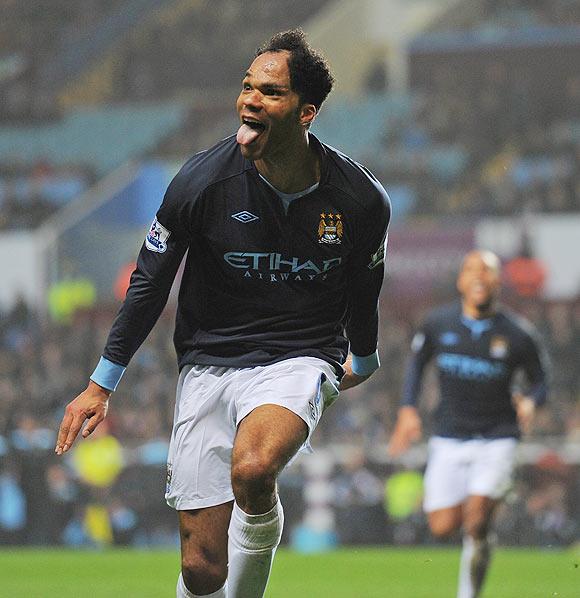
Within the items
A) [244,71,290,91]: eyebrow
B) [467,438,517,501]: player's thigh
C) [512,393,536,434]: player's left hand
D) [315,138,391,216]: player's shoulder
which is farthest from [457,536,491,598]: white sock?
[244,71,290,91]: eyebrow

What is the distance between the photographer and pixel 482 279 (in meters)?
9.28

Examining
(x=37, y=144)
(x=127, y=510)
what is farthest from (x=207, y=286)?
(x=37, y=144)

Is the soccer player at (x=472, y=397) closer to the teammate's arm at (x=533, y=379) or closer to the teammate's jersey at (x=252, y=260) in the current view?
the teammate's arm at (x=533, y=379)

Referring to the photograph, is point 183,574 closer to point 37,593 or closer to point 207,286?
point 207,286

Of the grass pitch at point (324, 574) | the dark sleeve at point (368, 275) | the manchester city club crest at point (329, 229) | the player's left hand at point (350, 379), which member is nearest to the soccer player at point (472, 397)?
the grass pitch at point (324, 574)

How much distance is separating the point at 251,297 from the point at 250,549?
89 centimetres

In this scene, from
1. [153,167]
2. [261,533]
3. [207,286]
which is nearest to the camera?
[261,533]

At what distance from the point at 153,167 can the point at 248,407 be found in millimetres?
15755

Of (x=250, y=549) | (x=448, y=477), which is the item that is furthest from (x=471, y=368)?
(x=250, y=549)

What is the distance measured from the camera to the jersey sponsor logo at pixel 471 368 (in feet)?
30.9

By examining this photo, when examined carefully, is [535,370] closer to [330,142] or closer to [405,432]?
[405,432]

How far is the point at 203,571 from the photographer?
482 cm

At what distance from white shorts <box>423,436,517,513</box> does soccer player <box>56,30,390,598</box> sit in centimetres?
406

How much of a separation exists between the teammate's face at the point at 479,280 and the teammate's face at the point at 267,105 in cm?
445
